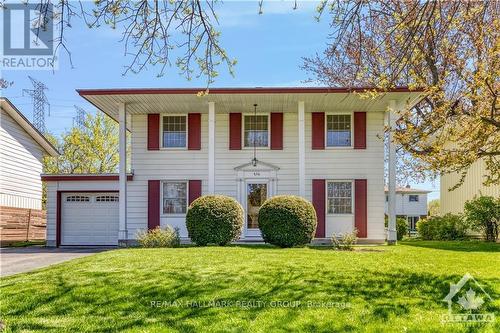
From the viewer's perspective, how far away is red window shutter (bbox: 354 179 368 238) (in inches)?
680

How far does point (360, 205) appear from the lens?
17281mm

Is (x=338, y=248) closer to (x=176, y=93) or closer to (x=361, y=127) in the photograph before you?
(x=361, y=127)

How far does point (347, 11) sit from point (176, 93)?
10176 millimetres

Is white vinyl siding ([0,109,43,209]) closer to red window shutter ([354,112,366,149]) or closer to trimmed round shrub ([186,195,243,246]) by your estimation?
trimmed round shrub ([186,195,243,246])

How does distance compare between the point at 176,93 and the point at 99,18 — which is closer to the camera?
the point at 99,18

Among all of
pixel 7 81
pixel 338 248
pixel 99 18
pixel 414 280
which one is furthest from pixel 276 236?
pixel 99 18

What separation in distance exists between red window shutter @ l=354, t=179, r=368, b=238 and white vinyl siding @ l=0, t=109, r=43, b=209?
14.7 metres

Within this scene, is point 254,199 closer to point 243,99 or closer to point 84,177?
point 243,99

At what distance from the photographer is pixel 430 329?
18.9 feet

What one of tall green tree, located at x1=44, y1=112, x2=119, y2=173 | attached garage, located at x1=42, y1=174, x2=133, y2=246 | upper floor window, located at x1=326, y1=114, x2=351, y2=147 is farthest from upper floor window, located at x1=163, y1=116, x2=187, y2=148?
tall green tree, located at x1=44, y1=112, x2=119, y2=173

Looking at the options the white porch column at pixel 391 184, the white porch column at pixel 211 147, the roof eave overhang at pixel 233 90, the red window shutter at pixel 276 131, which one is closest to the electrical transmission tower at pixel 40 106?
the roof eave overhang at pixel 233 90

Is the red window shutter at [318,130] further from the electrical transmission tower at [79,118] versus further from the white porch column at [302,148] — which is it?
the electrical transmission tower at [79,118]

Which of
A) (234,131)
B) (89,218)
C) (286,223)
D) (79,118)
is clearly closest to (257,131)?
(234,131)

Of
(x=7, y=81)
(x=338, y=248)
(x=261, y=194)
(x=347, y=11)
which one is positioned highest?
(x=347, y=11)
